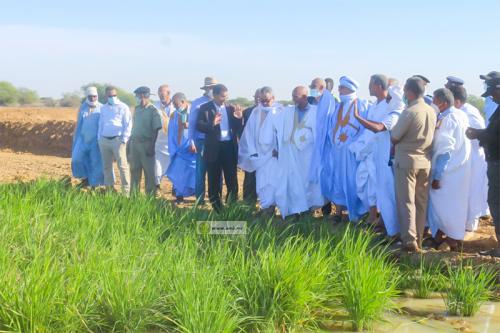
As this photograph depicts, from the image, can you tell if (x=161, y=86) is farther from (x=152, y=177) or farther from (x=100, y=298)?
(x=100, y=298)

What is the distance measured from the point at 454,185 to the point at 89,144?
621 cm

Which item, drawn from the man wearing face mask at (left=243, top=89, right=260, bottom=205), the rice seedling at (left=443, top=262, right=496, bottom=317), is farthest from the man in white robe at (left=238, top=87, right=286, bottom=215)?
the rice seedling at (left=443, top=262, right=496, bottom=317)

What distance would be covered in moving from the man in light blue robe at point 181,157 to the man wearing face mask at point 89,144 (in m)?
1.18

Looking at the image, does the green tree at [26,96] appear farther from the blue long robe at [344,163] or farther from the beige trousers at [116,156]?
the blue long robe at [344,163]

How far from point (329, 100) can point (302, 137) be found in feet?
1.79

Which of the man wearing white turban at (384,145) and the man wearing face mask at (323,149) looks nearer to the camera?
the man wearing white turban at (384,145)

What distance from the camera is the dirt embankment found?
2219 cm

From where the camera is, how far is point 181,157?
10.8 meters

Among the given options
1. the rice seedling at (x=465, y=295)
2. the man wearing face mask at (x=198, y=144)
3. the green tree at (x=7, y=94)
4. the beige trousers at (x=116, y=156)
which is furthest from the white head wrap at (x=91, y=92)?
the green tree at (x=7, y=94)

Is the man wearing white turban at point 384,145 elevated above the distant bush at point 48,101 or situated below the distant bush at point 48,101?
above

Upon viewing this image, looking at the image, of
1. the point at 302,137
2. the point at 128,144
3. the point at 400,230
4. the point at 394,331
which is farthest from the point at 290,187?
the point at 394,331

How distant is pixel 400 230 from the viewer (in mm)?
6723

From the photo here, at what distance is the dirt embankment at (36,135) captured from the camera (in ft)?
72.8

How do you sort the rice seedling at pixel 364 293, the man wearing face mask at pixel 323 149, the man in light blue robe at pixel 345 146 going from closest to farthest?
the rice seedling at pixel 364 293 → the man in light blue robe at pixel 345 146 → the man wearing face mask at pixel 323 149
